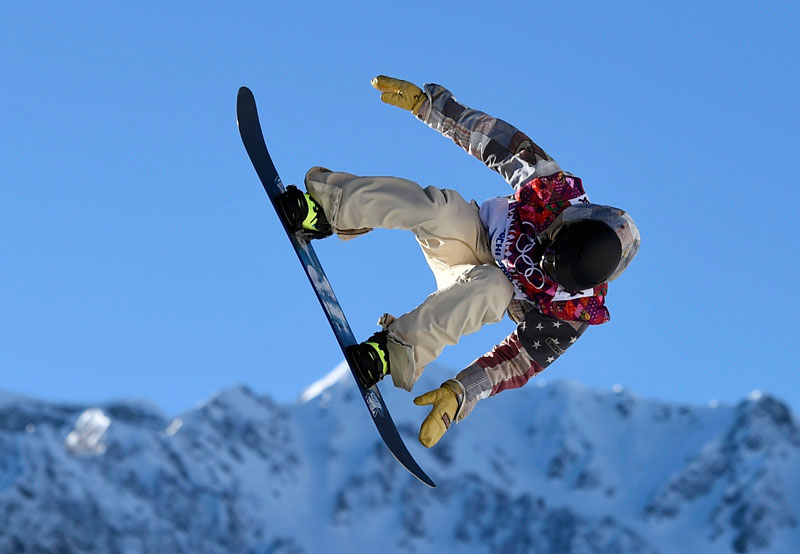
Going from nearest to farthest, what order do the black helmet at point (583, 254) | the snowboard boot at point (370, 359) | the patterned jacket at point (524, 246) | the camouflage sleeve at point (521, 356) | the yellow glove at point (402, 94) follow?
the black helmet at point (583, 254) → the snowboard boot at point (370, 359) → the patterned jacket at point (524, 246) → the camouflage sleeve at point (521, 356) → the yellow glove at point (402, 94)

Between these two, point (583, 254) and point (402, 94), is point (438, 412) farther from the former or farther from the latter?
point (402, 94)

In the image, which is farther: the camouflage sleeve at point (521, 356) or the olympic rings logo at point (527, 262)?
the camouflage sleeve at point (521, 356)

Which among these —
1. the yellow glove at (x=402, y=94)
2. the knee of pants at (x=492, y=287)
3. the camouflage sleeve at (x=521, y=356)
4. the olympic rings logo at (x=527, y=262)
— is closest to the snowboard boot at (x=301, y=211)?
the knee of pants at (x=492, y=287)

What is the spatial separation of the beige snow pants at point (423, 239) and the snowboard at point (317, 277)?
1.20 ft

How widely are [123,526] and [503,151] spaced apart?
202936 millimetres

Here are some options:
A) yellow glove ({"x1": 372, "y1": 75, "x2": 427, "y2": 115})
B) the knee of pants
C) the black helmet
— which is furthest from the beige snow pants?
yellow glove ({"x1": 372, "y1": 75, "x2": 427, "y2": 115})

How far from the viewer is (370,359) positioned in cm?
674

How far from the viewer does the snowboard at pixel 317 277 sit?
7016mm

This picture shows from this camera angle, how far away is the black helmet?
6562 millimetres

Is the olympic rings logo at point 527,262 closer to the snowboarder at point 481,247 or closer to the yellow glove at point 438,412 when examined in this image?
the snowboarder at point 481,247

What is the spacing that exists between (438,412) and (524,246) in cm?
133

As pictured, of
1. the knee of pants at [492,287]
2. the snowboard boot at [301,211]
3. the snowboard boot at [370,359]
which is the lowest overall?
the snowboard boot at [370,359]

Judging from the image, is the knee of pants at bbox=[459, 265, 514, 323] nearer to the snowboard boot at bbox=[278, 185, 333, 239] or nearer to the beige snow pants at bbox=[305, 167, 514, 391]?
the beige snow pants at bbox=[305, 167, 514, 391]

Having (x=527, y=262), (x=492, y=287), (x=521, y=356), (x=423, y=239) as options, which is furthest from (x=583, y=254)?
(x=423, y=239)
